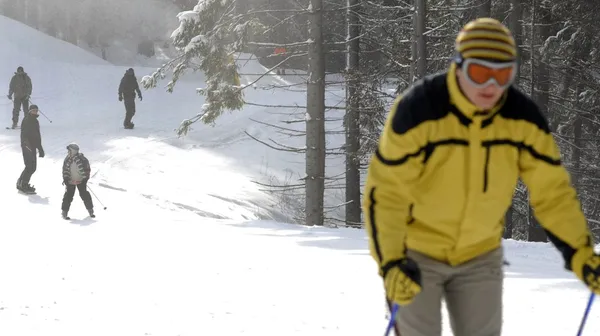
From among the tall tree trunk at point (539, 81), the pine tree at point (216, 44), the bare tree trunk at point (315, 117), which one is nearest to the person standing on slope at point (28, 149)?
the pine tree at point (216, 44)

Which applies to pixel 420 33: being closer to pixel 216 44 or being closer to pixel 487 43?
pixel 216 44

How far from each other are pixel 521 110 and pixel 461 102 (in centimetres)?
27

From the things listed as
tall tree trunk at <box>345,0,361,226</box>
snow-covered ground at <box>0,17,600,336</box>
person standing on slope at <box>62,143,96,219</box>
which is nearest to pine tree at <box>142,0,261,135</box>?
snow-covered ground at <box>0,17,600,336</box>

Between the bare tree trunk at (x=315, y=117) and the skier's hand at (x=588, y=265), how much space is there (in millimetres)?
13029

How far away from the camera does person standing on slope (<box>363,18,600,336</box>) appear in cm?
290

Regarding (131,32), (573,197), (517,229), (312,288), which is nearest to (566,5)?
(517,229)

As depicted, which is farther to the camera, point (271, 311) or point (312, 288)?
point (312, 288)

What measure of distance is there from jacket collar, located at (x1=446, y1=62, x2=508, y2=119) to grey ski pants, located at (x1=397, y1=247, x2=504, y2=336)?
1.98ft

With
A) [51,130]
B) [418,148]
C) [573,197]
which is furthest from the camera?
[51,130]

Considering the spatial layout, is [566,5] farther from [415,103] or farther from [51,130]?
[415,103]

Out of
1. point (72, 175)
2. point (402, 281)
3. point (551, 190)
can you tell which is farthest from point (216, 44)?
point (402, 281)

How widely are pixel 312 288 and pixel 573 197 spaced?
451 cm

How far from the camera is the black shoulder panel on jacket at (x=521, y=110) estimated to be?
3014 mm

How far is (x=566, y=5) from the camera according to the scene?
19.5 meters
